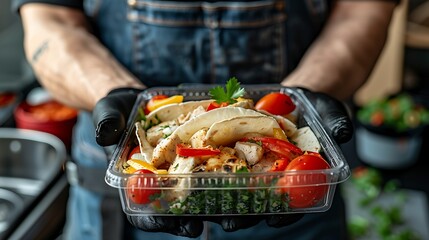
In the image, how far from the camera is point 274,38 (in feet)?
4.17

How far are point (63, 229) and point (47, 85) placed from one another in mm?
351

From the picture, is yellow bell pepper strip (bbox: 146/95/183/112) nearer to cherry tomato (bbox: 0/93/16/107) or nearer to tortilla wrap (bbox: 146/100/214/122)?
tortilla wrap (bbox: 146/100/214/122)

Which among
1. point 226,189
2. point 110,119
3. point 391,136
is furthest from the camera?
point 391,136

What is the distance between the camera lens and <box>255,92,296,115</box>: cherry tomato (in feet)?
2.99

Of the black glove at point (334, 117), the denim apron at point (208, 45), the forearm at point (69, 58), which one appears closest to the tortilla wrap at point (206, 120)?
the black glove at point (334, 117)

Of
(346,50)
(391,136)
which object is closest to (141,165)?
(346,50)

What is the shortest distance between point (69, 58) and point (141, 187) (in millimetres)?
553

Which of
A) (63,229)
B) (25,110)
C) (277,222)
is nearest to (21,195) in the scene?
(63,229)

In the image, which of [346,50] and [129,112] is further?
[346,50]

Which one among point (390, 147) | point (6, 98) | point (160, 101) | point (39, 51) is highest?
point (160, 101)

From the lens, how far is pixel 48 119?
175 cm

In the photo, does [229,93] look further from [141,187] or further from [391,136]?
[391,136]

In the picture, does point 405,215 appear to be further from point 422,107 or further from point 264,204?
point 264,204

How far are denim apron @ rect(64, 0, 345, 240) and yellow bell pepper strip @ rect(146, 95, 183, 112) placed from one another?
1.04ft
